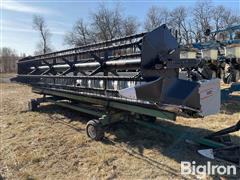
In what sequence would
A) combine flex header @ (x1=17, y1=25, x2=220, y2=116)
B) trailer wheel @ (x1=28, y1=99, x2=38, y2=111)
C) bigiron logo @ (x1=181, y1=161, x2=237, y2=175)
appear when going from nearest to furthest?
Result: bigiron logo @ (x1=181, y1=161, x2=237, y2=175), combine flex header @ (x1=17, y1=25, x2=220, y2=116), trailer wheel @ (x1=28, y1=99, x2=38, y2=111)

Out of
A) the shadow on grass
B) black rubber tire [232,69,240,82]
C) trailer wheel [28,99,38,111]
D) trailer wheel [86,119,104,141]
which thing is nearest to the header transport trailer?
trailer wheel [86,119,104,141]

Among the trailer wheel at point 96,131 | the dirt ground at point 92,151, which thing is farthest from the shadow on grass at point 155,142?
the trailer wheel at point 96,131

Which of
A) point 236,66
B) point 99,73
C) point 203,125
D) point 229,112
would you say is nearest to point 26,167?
point 99,73

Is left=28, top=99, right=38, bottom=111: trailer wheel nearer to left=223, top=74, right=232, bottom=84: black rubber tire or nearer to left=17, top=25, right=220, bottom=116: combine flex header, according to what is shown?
left=17, top=25, right=220, bottom=116: combine flex header

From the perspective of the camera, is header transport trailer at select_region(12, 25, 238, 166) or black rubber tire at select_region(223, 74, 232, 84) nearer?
header transport trailer at select_region(12, 25, 238, 166)

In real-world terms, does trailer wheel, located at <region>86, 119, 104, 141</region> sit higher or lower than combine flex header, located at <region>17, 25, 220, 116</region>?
lower

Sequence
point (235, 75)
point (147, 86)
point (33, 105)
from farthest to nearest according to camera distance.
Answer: point (235, 75) < point (33, 105) < point (147, 86)

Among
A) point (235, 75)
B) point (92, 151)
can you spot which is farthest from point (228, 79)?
point (92, 151)

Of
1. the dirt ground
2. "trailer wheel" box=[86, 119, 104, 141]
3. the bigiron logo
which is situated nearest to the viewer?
the bigiron logo

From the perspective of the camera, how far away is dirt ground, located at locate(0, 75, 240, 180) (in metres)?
3.62

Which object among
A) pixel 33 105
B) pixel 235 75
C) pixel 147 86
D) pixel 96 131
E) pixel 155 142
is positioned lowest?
pixel 155 142

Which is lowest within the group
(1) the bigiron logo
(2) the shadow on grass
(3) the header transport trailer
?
(1) the bigiron logo

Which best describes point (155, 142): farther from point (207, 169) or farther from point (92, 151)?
point (207, 169)

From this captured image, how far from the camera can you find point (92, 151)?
4328 mm
